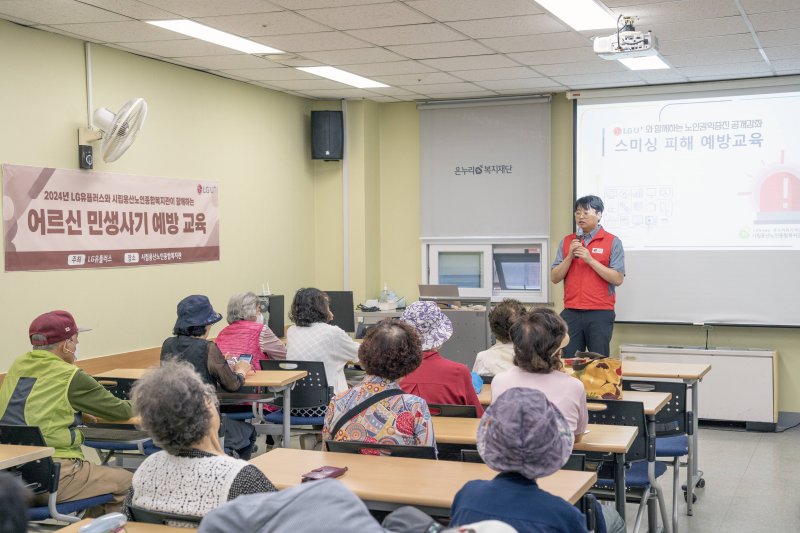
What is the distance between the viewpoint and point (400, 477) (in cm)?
304

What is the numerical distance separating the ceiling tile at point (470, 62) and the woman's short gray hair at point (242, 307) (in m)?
2.39

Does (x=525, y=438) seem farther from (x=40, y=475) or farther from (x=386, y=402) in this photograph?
(x=40, y=475)

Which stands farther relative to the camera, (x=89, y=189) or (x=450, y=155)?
(x=450, y=155)

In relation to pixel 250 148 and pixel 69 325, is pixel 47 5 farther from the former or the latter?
pixel 250 148

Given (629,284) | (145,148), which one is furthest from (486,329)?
(145,148)

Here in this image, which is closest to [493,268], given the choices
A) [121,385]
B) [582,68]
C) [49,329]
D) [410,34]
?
[582,68]

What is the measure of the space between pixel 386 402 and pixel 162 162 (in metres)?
4.18

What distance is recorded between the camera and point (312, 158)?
908cm

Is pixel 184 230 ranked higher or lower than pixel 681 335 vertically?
higher

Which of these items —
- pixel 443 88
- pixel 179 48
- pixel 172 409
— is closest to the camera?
pixel 172 409

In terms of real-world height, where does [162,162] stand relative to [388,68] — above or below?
below

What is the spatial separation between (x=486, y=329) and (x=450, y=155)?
Answer: 2.13 m

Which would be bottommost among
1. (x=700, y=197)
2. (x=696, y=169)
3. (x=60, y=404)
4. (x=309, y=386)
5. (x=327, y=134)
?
(x=309, y=386)

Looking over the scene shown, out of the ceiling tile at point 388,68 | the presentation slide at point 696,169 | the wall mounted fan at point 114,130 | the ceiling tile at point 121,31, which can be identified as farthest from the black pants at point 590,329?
the ceiling tile at point 121,31
